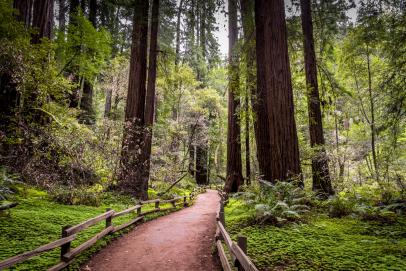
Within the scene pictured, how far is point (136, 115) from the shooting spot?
43.3 ft

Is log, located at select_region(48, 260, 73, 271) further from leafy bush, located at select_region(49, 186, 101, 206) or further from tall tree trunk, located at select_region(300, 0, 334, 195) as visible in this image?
tall tree trunk, located at select_region(300, 0, 334, 195)

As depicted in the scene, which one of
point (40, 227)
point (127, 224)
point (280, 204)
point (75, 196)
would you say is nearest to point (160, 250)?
point (127, 224)

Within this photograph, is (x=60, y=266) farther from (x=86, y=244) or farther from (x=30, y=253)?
(x=86, y=244)

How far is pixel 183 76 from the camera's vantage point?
24359 mm

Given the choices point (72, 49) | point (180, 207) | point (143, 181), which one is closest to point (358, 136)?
point (180, 207)

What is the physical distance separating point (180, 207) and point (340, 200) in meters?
9.11

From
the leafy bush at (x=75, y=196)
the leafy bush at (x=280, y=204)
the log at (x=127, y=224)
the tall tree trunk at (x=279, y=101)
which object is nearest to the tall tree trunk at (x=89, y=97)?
the leafy bush at (x=75, y=196)

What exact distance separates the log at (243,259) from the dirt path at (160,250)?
1667 millimetres

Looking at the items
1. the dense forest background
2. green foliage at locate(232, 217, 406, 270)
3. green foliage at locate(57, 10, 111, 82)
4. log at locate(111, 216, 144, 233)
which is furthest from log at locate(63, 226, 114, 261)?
green foliage at locate(57, 10, 111, 82)

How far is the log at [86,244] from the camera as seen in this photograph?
512cm

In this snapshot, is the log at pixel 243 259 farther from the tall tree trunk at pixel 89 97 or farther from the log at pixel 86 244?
the tall tree trunk at pixel 89 97

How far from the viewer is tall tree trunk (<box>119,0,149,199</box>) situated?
12242 millimetres

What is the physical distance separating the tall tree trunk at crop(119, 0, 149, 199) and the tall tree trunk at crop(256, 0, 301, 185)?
6448 mm

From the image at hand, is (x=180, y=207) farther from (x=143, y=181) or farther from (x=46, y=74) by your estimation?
(x=46, y=74)
